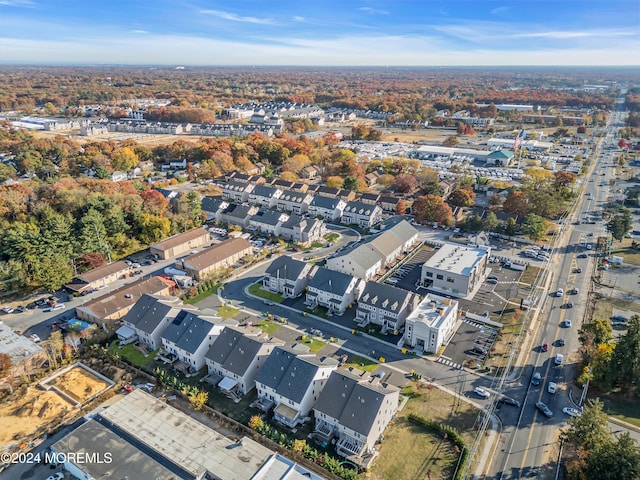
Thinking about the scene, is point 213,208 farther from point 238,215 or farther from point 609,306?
point 609,306

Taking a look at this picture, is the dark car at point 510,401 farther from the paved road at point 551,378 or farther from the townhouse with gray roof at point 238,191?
the townhouse with gray roof at point 238,191

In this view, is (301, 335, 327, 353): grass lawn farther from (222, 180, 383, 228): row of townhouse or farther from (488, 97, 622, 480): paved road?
(222, 180, 383, 228): row of townhouse

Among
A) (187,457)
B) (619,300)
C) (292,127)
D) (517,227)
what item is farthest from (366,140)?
(187,457)

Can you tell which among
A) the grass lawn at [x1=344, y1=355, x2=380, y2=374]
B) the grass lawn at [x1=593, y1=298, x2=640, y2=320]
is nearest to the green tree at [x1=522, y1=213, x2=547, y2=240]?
the grass lawn at [x1=593, y1=298, x2=640, y2=320]

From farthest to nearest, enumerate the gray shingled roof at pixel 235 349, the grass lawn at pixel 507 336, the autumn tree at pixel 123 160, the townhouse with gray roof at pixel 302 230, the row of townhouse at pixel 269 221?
1. the autumn tree at pixel 123 160
2. the row of townhouse at pixel 269 221
3. the townhouse with gray roof at pixel 302 230
4. the grass lawn at pixel 507 336
5. the gray shingled roof at pixel 235 349

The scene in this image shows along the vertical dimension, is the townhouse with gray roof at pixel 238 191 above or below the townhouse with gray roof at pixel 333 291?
above

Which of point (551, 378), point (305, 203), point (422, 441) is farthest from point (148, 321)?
point (305, 203)

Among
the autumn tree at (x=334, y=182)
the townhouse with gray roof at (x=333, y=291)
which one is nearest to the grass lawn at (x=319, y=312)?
the townhouse with gray roof at (x=333, y=291)
